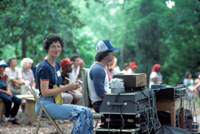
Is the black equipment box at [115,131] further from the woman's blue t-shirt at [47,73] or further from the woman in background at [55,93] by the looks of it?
the woman's blue t-shirt at [47,73]

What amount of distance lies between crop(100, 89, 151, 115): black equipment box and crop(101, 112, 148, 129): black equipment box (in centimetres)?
7

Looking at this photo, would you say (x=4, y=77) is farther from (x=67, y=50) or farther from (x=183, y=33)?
(x=183, y=33)

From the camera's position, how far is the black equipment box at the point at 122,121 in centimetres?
384

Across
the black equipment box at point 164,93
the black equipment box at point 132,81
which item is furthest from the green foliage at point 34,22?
the black equipment box at point 132,81

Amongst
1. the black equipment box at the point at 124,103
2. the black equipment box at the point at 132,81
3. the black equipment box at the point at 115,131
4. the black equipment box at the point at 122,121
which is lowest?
the black equipment box at the point at 115,131

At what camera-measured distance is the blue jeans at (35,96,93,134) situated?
3.97 meters

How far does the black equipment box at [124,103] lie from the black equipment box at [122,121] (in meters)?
0.07

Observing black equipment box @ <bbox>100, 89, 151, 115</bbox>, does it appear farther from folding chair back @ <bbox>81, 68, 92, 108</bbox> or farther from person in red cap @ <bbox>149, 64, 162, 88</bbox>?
person in red cap @ <bbox>149, 64, 162, 88</bbox>

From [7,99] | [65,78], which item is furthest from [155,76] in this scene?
[7,99]

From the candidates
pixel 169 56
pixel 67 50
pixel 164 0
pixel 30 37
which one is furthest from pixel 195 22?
pixel 169 56

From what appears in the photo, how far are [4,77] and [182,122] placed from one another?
373cm

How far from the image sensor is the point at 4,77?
700 cm

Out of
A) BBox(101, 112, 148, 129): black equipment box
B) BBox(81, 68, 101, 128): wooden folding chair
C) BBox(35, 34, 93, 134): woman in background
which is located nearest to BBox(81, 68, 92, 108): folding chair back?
BBox(81, 68, 101, 128): wooden folding chair

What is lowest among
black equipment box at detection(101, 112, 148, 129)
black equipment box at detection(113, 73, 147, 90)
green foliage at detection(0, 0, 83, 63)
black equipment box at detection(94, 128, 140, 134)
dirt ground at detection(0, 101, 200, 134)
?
dirt ground at detection(0, 101, 200, 134)
